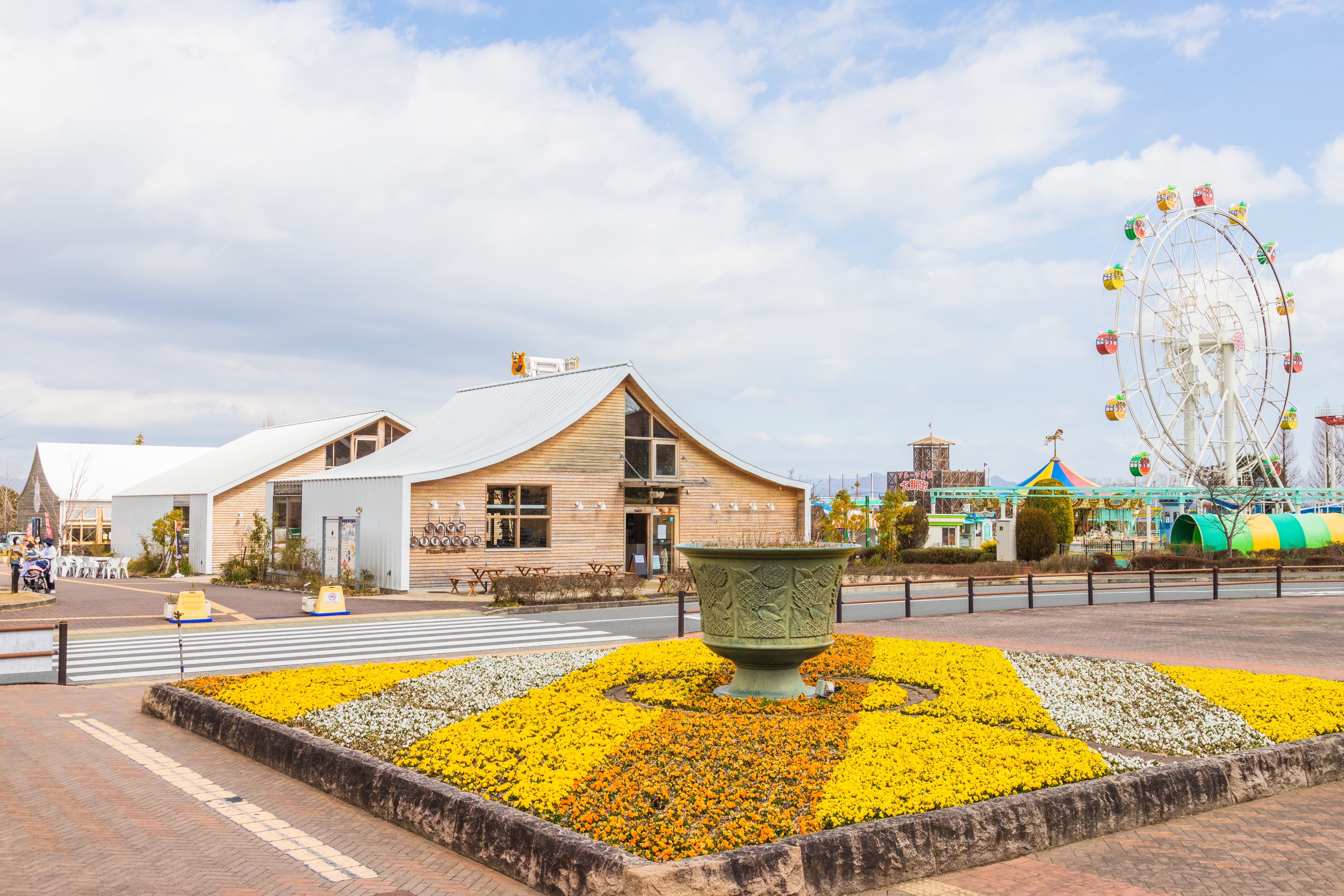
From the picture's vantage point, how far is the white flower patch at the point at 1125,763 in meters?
7.16

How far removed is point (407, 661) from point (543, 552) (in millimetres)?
17761

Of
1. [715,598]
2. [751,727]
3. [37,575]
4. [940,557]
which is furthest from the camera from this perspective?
[940,557]

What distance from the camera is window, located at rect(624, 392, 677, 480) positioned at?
110 ft

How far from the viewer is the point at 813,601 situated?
9273mm

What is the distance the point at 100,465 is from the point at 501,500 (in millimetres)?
47640

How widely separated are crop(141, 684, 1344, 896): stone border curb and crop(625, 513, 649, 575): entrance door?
80.2ft

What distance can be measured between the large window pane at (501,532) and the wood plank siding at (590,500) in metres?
0.27

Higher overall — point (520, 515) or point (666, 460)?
point (666, 460)

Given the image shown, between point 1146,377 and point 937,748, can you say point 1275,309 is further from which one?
point 937,748

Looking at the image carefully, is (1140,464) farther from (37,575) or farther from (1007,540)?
(37,575)

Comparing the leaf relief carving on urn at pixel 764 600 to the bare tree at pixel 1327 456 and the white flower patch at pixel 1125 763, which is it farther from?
the bare tree at pixel 1327 456

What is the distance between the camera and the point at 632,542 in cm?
3394

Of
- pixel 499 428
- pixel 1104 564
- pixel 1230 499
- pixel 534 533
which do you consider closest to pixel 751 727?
pixel 534 533

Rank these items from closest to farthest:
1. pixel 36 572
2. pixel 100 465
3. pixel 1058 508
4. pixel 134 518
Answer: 1. pixel 36 572
2. pixel 1058 508
3. pixel 134 518
4. pixel 100 465
